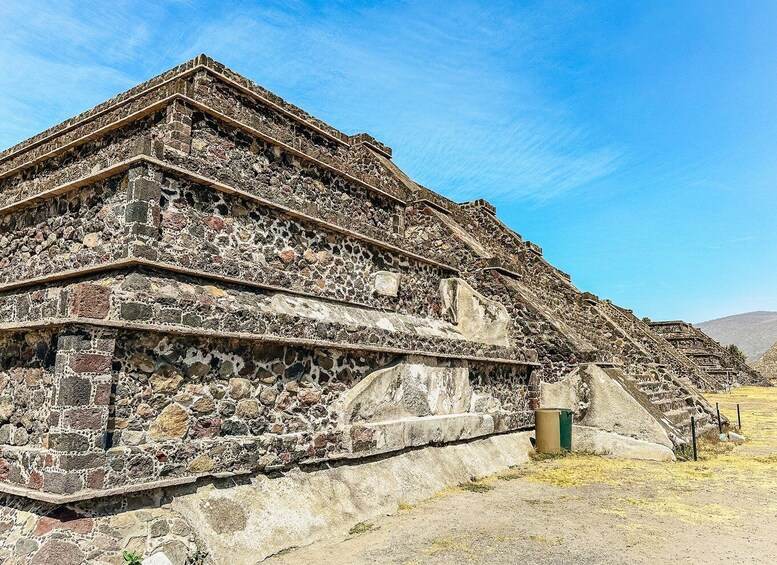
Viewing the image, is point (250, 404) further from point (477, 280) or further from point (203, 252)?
point (477, 280)

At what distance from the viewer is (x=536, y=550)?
6.02m

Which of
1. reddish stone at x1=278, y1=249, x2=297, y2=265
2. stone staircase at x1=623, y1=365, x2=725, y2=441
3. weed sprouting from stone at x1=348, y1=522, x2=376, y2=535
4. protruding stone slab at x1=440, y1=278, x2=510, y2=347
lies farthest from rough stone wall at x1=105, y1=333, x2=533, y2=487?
stone staircase at x1=623, y1=365, x2=725, y2=441

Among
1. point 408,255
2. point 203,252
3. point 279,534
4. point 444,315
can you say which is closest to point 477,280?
point 444,315

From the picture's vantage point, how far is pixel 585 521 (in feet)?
23.6

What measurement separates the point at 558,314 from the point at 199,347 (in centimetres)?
1195

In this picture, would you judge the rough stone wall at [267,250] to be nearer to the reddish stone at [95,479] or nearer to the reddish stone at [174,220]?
the reddish stone at [174,220]

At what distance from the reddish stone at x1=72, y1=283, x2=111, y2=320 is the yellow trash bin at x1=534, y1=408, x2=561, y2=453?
9.62 meters

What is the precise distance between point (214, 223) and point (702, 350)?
44.8 metres

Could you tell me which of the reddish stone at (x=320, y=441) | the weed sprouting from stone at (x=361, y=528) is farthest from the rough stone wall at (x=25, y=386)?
the weed sprouting from stone at (x=361, y=528)

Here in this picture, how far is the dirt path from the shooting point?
587cm

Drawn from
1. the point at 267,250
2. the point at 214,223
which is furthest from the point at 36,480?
the point at 267,250

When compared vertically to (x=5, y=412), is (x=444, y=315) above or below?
above

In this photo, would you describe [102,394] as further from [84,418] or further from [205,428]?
[205,428]

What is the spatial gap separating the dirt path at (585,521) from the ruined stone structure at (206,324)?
1191 millimetres
